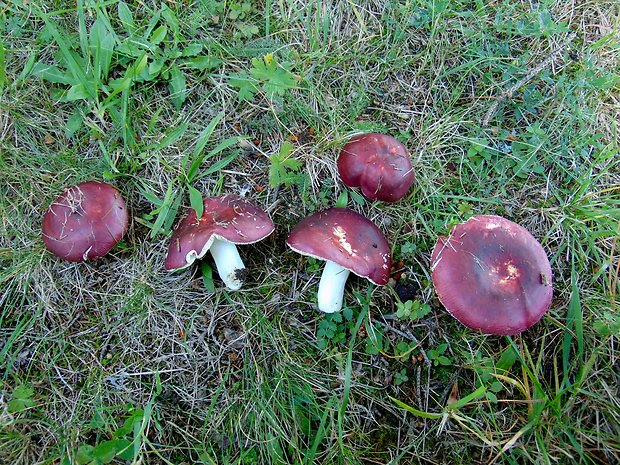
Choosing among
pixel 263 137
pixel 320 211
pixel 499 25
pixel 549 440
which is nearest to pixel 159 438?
pixel 320 211

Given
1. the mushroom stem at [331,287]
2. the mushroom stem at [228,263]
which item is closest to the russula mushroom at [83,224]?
the mushroom stem at [228,263]

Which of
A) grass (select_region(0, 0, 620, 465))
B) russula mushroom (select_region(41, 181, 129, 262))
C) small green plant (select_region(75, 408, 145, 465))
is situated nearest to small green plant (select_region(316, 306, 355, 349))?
grass (select_region(0, 0, 620, 465))

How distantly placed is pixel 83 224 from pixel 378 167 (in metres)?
2.03

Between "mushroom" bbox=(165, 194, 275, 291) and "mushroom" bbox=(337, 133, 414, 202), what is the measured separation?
0.68 metres

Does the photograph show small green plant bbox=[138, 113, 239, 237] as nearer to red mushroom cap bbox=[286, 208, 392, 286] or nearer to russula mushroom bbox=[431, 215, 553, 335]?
red mushroom cap bbox=[286, 208, 392, 286]

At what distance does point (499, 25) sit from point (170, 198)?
2.86 metres

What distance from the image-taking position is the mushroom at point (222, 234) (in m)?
2.72

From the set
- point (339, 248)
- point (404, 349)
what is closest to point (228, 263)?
point (339, 248)

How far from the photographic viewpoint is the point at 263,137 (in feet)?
11.0

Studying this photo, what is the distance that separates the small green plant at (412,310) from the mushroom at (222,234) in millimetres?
1024

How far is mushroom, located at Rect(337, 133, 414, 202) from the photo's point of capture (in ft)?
9.66

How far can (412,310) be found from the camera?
298 cm

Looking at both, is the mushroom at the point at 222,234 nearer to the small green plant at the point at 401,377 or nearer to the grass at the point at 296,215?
the grass at the point at 296,215

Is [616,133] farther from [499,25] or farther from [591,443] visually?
[591,443]
